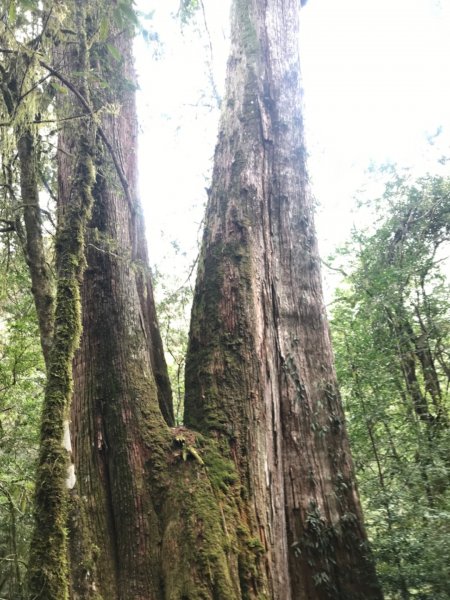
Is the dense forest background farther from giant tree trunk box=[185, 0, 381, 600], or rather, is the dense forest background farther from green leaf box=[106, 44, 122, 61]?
green leaf box=[106, 44, 122, 61]

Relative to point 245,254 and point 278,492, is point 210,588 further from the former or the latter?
point 245,254

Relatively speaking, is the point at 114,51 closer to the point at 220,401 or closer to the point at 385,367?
the point at 220,401

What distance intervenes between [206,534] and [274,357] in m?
1.48

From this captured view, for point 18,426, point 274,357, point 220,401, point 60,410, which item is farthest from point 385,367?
point 18,426

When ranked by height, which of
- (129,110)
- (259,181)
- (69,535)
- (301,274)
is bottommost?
(69,535)

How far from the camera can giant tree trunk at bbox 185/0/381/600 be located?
3.13m

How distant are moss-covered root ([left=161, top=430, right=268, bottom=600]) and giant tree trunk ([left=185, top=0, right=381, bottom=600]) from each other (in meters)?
0.15

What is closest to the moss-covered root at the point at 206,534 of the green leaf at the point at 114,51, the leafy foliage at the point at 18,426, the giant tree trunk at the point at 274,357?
the giant tree trunk at the point at 274,357

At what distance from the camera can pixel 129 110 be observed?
4.48 meters

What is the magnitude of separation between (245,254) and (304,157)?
1395mm

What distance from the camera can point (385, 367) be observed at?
5.46m

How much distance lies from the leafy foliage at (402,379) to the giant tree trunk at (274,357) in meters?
0.64

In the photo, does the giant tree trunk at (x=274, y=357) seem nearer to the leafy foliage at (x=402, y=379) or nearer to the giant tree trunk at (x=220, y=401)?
the giant tree trunk at (x=220, y=401)

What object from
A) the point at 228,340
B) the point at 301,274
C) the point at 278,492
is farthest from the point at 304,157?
the point at 278,492
